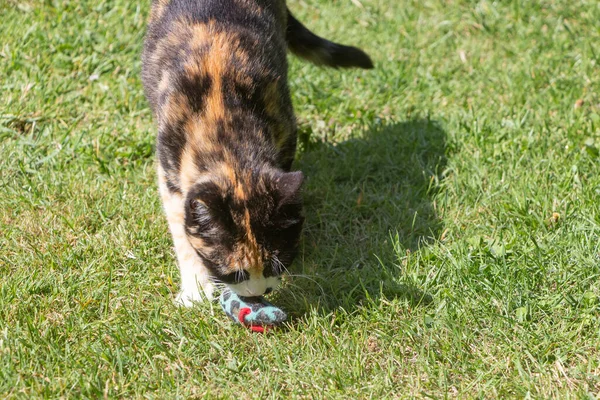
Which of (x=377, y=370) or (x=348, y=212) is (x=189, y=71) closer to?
(x=348, y=212)

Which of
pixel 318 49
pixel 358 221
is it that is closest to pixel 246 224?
pixel 358 221

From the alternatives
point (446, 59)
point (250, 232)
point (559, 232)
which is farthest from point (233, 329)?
point (446, 59)

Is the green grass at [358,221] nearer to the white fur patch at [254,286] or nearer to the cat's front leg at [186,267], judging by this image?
the cat's front leg at [186,267]

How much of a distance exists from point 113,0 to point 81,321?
3824 millimetres

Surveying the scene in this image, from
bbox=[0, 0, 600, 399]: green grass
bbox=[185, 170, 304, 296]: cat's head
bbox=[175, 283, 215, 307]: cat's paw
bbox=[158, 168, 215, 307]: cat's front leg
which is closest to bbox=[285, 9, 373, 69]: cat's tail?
bbox=[0, 0, 600, 399]: green grass

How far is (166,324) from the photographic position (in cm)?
370

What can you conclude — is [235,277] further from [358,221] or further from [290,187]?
[358,221]

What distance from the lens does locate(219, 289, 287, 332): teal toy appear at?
363 cm

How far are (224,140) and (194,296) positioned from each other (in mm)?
883

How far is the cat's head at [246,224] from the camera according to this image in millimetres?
3387

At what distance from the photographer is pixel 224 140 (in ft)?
12.2

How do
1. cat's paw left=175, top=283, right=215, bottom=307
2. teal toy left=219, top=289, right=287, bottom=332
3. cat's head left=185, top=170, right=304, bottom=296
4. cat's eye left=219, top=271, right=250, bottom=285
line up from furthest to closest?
cat's paw left=175, top=283, right=215, bottom=307
teal toy left=219, top=289, right=287, bottom=332
cat's eye left=219, top=271, right=250, bottom=285
cat's head left=185, top=170, right=304, bottom=296

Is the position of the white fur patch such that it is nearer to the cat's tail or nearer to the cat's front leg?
the cat's front leg

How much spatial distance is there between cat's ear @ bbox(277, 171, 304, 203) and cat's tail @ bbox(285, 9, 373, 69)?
2060mm
